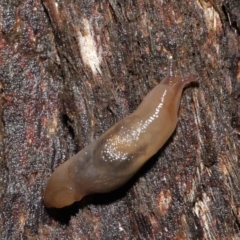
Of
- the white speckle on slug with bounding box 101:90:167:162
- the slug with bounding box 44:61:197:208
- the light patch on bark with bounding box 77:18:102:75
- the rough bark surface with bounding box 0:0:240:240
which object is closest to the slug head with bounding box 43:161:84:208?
the slug with bounding box 44:61:197:208

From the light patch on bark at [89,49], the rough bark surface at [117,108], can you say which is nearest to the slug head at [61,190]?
the rough bark surface at [117,108]

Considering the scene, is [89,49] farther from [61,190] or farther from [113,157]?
[61,190]

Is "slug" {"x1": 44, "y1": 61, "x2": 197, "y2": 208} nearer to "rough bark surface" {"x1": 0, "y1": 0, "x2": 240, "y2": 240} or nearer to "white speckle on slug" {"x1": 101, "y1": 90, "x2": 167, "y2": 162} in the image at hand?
"white speckle on slug" {"x1": 101, "y1": 90, "x2": 167, "y2": 162}

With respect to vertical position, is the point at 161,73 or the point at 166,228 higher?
the point at 161,73

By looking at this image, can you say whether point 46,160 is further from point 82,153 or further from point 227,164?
point 227,164

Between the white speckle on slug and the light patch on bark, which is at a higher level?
the light patch on bark

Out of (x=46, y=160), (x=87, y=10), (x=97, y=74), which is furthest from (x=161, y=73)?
(x=46, y=160)

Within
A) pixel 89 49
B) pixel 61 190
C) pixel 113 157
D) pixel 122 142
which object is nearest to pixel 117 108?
pixel 122 142
